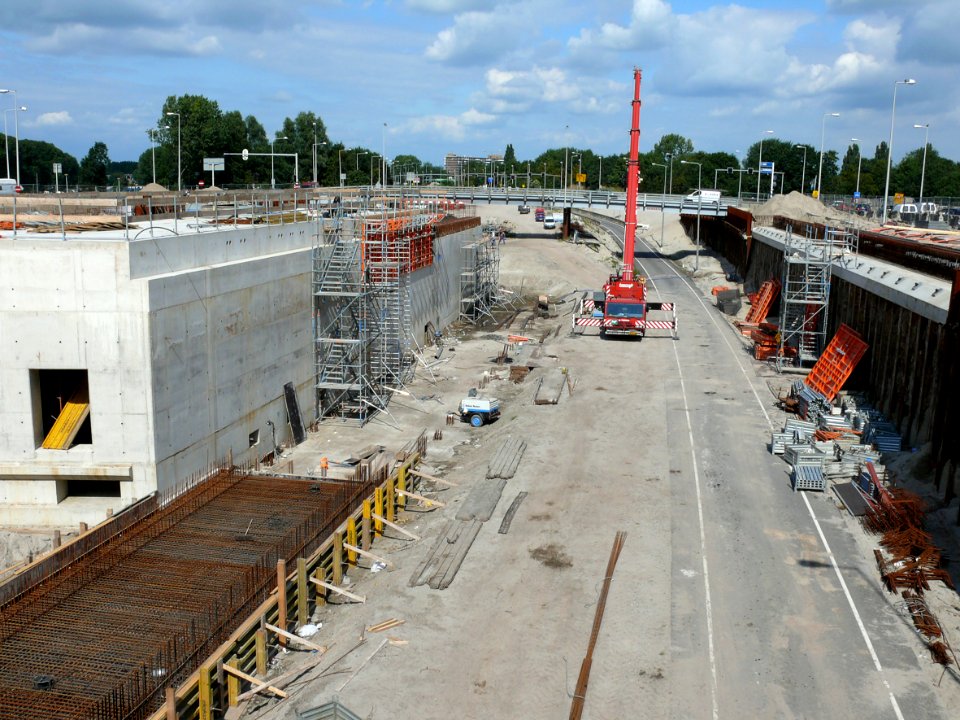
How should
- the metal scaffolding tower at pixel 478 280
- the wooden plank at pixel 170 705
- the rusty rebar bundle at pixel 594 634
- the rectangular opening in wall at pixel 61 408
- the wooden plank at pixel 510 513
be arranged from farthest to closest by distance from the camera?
the metal scaffolding tower at pixel 478 280
the wooden plank at pixel 510 513
the rectangular opening in wall at pixel 61 408
the rusty rebar bundle at pixel 594 634
the wooden plank at pixel 170 705

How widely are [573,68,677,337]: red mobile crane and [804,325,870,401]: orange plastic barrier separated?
10708mm

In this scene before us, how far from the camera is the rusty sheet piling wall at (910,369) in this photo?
940 inches

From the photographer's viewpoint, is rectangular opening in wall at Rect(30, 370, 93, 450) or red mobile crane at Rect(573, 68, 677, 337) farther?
red mobile crane at Rect(573, 68, 677, 337)

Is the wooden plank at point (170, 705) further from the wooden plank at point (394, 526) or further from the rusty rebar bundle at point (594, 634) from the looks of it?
the wooden plank at point (394, 526)

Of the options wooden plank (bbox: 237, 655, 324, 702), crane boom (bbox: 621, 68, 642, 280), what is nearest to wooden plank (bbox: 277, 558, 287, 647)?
wooden plank (bbox: 237, 655, 324, 702)

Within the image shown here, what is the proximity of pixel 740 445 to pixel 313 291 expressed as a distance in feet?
53.8

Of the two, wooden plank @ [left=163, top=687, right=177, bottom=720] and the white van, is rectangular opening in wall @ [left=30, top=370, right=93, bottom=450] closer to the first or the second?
wooden plank @ [left=163, top=687, right=177, bottom=720]

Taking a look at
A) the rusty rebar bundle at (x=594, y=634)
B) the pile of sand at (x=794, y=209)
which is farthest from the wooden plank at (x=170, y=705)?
the pile of sand at (x=794, y=209)

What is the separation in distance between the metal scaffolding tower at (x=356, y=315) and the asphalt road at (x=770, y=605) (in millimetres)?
12211

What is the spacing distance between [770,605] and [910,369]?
49.4 feet

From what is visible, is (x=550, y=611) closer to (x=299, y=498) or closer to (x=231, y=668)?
(x=231, y=668)

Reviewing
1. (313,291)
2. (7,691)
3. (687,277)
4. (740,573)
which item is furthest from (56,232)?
(687,277)

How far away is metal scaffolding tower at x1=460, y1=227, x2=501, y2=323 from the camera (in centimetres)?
5775

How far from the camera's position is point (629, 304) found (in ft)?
153
